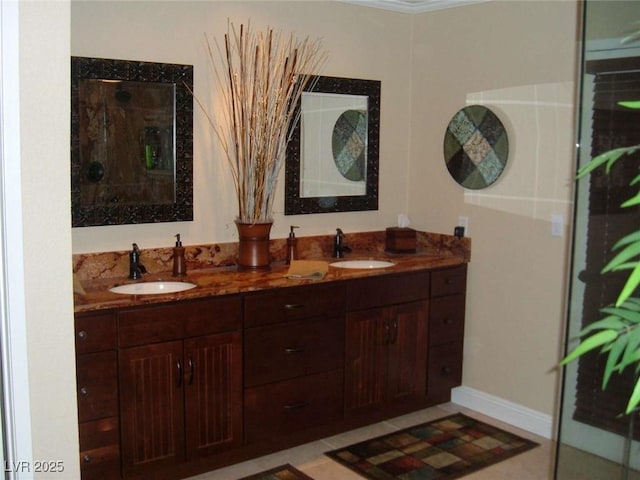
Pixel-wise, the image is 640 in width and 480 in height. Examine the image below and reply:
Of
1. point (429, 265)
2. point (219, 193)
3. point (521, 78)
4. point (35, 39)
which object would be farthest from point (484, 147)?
point (35, 39)

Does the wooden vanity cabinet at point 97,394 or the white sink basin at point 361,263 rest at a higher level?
the white sink basin at point 361,263

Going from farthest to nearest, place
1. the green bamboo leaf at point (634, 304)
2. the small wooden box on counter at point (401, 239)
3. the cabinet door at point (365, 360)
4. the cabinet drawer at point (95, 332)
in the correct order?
the small wooden box on counter at point (401, 239), the cabinet door at point (365, 360), the cabinet drawer at point (95, 332), the green bamboo leaf at point (634, 304)

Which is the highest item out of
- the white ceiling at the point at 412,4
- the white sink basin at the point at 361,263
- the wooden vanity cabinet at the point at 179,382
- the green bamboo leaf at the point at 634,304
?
the white ceiling at the point at 412,4

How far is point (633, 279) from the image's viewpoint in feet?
3.41

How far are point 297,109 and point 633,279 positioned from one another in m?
3.12

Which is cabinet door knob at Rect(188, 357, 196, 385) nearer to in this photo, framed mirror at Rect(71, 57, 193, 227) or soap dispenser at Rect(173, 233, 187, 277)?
soap dispenser at Rect(173, 233, 187, 277)

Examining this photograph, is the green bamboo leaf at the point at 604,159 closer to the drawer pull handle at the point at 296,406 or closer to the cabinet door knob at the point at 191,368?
the cabinet door knob at the point at 191,368

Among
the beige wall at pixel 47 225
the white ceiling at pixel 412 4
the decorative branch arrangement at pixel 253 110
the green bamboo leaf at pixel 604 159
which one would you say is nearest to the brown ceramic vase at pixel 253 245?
the decorative branch arrangement at pixel 253 110

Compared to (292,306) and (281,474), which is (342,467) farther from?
(292,306)

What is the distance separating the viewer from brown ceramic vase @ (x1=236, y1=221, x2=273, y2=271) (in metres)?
3.68

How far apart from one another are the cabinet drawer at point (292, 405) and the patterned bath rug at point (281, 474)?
164 mm

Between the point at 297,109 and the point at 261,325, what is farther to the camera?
the point at 297,109

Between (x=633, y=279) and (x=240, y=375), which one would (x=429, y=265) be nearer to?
(x=240, y=375)

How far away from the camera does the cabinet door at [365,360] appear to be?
3.77 metres
